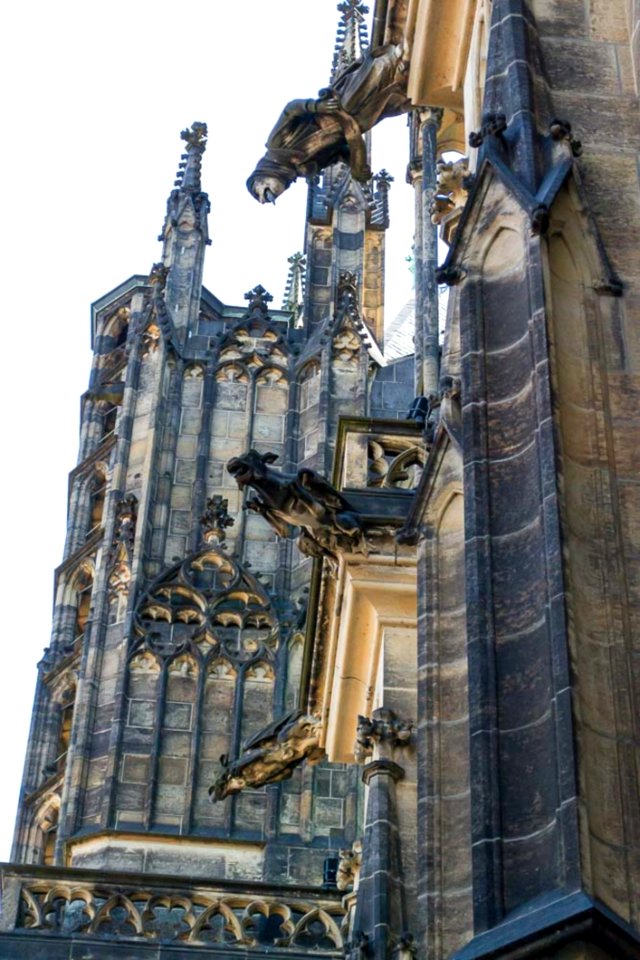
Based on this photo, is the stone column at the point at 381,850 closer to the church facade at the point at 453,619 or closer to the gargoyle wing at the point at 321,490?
the church facade at the point at 453,619

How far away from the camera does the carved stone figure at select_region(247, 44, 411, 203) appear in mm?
13382

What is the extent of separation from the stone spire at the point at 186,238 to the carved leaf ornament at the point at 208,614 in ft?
15.7

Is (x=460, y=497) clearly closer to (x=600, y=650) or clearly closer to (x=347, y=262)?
(x=600, y=650)

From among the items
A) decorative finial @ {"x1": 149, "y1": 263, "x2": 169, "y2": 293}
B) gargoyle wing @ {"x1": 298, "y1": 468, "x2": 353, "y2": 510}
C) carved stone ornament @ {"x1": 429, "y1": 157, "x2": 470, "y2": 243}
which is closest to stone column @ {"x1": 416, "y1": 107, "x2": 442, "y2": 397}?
carved stone ornament @ {"x1": 429, "y1": 157, "x2": 470, "y2": 243}

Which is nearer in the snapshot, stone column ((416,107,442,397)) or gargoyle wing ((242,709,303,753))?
gargoyle wing ((242,709,303,753))

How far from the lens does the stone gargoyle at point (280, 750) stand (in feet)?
47.3

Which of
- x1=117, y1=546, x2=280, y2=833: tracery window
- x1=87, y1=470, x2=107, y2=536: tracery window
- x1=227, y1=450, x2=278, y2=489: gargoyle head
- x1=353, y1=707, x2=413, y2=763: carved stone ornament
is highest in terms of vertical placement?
x1=87, y1=470, x2=107, y2=536: tracery window

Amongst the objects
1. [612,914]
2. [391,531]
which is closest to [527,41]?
[391,531]

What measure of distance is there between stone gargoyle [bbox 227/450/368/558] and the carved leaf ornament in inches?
700

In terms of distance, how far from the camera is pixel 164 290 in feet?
115

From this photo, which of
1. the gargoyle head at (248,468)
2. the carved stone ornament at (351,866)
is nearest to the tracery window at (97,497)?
the carved stone ornament at (351,866)

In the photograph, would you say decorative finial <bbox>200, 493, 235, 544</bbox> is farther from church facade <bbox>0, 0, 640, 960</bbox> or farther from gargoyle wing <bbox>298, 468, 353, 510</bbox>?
gargoyle wing <bbox>298, 468, 353, 510</bbox>

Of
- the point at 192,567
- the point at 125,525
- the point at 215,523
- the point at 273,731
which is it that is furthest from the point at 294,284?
the point at 273,731

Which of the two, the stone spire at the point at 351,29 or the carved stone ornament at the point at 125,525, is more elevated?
the stone spire at the point at 351,29
